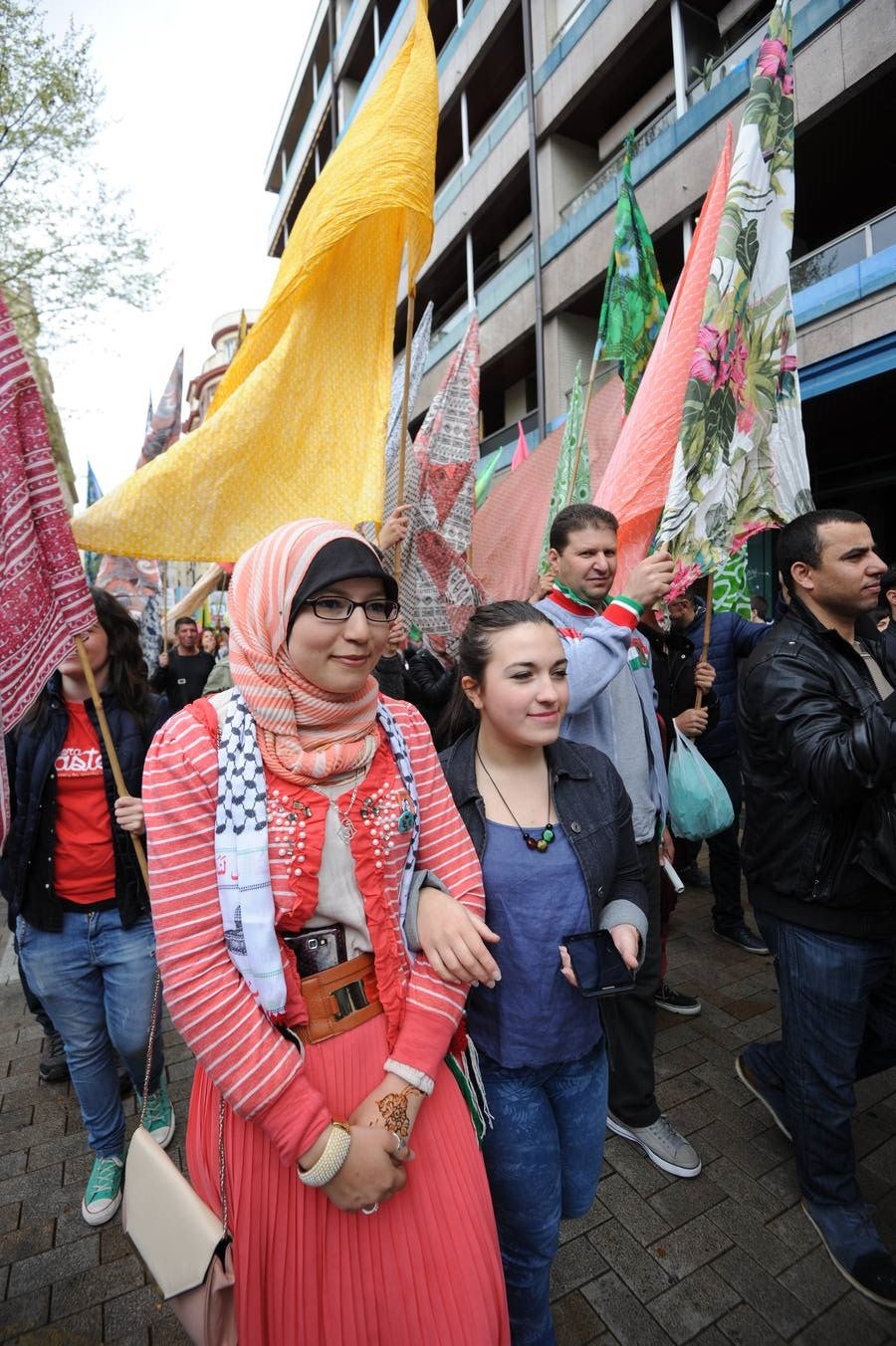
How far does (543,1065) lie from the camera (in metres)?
1.73

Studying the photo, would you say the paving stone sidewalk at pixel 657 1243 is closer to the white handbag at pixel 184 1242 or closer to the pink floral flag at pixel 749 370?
the white handbag at pixel 184 1242

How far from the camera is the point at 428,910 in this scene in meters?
1.46

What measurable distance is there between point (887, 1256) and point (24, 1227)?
111 inches

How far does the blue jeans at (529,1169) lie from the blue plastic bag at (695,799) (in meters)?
1.37

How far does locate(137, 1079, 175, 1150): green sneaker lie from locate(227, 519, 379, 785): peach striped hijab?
2.21 m

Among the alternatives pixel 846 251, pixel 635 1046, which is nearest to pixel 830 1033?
pixel 635 1046

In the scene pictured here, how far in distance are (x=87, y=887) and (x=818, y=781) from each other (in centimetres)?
246

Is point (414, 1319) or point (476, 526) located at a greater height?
point (476, 526)

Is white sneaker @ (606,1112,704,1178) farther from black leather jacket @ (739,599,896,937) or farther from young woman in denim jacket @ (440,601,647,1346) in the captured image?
black leather jacket @ (739,599,896,937)

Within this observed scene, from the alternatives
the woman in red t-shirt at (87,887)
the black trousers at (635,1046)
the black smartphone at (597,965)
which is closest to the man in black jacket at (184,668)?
the woman in red t-shirt at (87,887)

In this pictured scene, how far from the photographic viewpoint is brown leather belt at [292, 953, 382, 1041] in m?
1.36

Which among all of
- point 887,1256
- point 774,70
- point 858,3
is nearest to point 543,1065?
point 887,1256

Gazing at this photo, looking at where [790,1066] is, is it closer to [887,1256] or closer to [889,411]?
[887,1256]

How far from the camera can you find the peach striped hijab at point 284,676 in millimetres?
A: 1303
